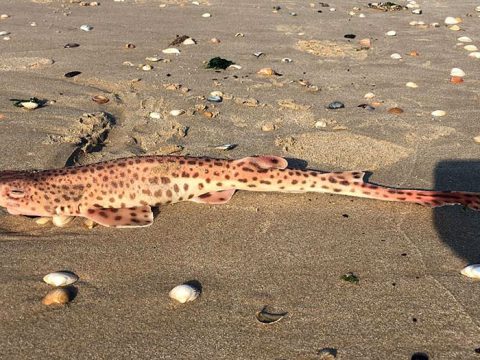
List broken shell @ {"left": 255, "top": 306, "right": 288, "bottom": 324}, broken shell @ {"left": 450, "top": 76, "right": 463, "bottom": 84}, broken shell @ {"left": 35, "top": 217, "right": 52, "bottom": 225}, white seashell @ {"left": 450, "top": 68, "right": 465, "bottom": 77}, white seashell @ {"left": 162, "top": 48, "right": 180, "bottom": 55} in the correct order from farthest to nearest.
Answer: white seashell @ {"left": 162, "top": 48, "right": 180, "bottom": 55}
white seashell @ {"left": 450, "top": 68, "right": 465, "bottom": 77}
broken shell @ {"left": 450, "top": 76, "right": 463, "bottom": 84}
broken shell @ {"left": 35, "top": 217, "right": 52, "bottom": 225}
broken shell @ {"left": 255, "top": 306, "right": 288, "bottom": 324}

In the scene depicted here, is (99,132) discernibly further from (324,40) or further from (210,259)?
(324,40)

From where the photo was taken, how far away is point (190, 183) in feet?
18.1

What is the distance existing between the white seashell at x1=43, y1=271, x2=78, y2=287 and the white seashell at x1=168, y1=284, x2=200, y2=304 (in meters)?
0.85

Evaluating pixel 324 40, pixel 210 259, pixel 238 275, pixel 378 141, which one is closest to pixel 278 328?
pixel 238 275

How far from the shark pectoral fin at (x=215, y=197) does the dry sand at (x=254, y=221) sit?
8 cm

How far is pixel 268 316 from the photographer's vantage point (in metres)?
3.82

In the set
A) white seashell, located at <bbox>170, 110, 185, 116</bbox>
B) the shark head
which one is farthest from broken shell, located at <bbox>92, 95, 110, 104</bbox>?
the shark head

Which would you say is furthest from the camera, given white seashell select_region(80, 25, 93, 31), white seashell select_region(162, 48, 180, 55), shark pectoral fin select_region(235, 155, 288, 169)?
white seashell select_region(80, 25, 93, 31)

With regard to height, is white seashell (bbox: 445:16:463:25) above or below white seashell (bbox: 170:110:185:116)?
above

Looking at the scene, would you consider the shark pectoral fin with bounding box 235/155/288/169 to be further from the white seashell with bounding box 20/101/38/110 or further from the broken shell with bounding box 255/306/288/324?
the white seashell with bounding box 20/101/38/110

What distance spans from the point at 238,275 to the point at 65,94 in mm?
5278

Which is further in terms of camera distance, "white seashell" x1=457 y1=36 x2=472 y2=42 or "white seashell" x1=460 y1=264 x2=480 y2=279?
"white seashell" x1=457 y1=36 x2=472 y2=42

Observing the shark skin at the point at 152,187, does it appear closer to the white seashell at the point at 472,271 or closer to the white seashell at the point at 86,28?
the white seashell at the point at 472,271

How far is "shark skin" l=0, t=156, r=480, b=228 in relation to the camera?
5168 millimetres
